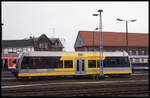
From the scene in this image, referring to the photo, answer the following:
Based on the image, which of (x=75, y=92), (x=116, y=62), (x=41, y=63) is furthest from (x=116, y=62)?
(x=75, y=92)

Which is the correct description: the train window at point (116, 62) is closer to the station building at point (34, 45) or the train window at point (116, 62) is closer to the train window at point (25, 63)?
the train window at point (25, 63)

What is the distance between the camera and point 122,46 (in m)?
67.4

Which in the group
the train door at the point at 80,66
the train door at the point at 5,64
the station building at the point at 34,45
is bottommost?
the train door at the point at 5,64

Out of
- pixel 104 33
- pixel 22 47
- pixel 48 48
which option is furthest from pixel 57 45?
pixel 104 33

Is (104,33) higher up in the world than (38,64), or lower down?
higher up

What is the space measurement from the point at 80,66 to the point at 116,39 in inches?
1819

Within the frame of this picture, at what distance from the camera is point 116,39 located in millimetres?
69062

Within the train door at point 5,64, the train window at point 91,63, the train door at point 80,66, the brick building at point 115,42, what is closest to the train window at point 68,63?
the train door at point 80,66

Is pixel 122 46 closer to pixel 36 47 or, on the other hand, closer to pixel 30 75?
pixel 36 47

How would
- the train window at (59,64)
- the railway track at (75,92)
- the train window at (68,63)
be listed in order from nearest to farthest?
A: 1. the railway track at (75,92)
2. the train window at (59,64)
3. the train window at (68,63)

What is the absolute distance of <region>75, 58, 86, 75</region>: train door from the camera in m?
24.7

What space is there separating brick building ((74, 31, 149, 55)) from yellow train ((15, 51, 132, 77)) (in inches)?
1520

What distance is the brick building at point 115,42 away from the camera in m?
66.3

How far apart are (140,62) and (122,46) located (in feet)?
98.7
